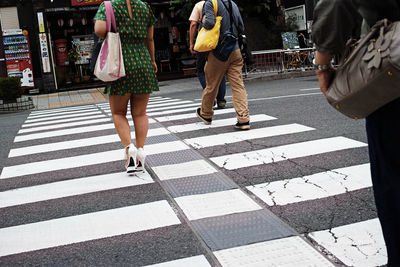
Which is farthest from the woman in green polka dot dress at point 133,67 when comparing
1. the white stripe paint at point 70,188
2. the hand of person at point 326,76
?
the hand of person at point 326,76

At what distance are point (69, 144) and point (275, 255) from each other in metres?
4.86

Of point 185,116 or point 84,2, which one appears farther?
point 84,2

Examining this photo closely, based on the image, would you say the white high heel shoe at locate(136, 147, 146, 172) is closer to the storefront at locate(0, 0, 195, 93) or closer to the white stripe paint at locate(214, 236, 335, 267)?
the white stripe paint at locate(214, 236, 335, 267)

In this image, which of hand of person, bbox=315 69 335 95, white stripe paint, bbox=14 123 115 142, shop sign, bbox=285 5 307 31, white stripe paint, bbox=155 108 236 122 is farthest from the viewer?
shop sign, bbox=285 5 307 31

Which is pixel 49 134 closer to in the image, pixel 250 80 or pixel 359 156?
pixel 359 156

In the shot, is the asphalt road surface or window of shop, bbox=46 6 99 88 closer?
the asphalt road surface

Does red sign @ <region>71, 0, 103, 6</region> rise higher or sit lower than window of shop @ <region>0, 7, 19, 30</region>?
higher

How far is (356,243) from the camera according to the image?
8.94 feet

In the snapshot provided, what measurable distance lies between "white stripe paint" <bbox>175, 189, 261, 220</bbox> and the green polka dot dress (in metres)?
1.27

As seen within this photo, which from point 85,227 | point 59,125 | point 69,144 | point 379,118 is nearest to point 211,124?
point 69,144

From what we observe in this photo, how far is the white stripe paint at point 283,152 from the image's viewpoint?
4.84 m

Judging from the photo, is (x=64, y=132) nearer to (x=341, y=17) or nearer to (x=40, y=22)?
(x=341, y=17)

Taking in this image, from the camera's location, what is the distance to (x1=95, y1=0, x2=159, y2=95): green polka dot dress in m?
4.34

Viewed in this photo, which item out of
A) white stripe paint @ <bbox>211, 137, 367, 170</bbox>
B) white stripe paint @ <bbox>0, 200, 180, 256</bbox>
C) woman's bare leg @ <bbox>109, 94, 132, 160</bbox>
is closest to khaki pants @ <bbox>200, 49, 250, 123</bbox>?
white stripe paint @ <bbox>211, 137, 367, 170</bbox>
